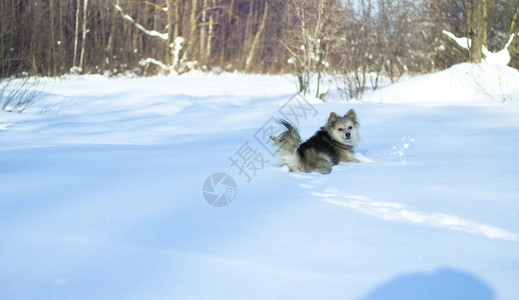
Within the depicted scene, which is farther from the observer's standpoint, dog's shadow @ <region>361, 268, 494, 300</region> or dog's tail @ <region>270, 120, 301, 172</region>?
dog's tail @ <region>270, 120, 301, 172</region>

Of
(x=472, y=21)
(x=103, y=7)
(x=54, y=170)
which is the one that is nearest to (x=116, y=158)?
(x=54, y=170)

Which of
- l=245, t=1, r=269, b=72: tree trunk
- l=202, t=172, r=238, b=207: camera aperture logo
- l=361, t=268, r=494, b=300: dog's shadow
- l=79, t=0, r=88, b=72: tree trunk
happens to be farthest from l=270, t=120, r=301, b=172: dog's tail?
l=245, t=1, r=269, b=72: tree trunk

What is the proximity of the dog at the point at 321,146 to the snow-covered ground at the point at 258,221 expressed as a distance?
19 centimetres

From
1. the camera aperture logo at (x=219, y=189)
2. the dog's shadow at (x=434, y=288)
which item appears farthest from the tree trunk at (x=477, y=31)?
the dog's shadow at (x=434, y=288)

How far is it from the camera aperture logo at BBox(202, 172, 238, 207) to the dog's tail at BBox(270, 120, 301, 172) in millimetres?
621

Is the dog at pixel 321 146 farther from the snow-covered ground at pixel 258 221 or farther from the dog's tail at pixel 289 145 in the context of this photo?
the snow-covered ground at pixel 258 221

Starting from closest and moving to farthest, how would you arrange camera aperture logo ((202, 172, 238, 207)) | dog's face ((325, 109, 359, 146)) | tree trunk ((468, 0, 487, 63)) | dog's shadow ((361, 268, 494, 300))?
dog's shadow ((361, 268, 494, 300)) → camera aperture logo ((202, 172, 238, 207)) → dog's face ((325, 109, 359, 146)) → tree trunk ((468, 0, 487, 63))

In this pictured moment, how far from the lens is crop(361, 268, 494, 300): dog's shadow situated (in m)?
1.88

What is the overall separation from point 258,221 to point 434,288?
1.14 metres

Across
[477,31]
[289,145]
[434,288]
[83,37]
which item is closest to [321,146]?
[289,145]

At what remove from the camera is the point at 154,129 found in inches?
A: 295

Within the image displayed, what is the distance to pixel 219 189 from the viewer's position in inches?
136

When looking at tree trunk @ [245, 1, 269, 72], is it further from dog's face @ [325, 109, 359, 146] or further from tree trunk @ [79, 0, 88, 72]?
dog's face @ [325, 109, 359, 146]

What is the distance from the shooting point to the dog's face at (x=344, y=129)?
5133mm
